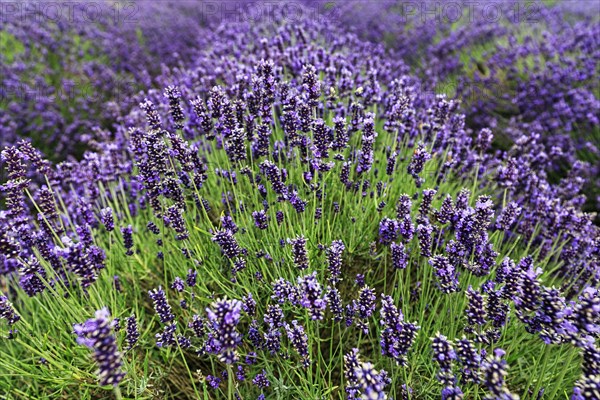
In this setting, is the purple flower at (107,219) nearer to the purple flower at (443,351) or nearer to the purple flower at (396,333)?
the purple flower at (396,333)

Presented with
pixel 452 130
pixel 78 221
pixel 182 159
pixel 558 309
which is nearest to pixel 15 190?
pixel 182 159

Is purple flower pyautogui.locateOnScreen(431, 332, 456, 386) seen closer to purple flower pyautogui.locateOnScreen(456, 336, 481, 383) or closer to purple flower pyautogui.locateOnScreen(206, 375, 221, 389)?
purple flower pyautogui.locateOnScreen(456, 336, 481, 383)

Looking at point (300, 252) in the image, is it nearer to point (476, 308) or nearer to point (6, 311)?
point (476, 308)

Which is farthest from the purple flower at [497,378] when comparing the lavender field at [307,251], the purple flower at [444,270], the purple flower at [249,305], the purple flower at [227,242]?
the purple flower at [227,242]

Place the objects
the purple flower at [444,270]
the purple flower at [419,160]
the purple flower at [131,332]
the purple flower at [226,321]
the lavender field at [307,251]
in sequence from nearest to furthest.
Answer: the purple flower at [226,321], the lavender field at [307,251], the purple flower at [444,270], the purple flower at [131,332], the purple flower at [419,160]

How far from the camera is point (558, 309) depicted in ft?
4.74

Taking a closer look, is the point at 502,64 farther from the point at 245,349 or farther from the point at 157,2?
the point at 157,2

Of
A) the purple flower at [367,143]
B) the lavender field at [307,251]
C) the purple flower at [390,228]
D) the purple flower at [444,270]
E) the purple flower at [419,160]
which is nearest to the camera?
the lavender field at [307,251]

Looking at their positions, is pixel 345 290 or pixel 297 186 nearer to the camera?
pixel 345 290

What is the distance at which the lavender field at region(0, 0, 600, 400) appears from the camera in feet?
5.50

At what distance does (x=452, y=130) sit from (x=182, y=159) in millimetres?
1882

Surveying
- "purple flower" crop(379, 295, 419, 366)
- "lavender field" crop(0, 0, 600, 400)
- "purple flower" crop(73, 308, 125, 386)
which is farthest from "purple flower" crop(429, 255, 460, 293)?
"purple flower" crop(73, 308, 125, 386)

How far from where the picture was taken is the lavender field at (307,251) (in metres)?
1.68

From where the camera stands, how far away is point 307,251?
5.98ft
